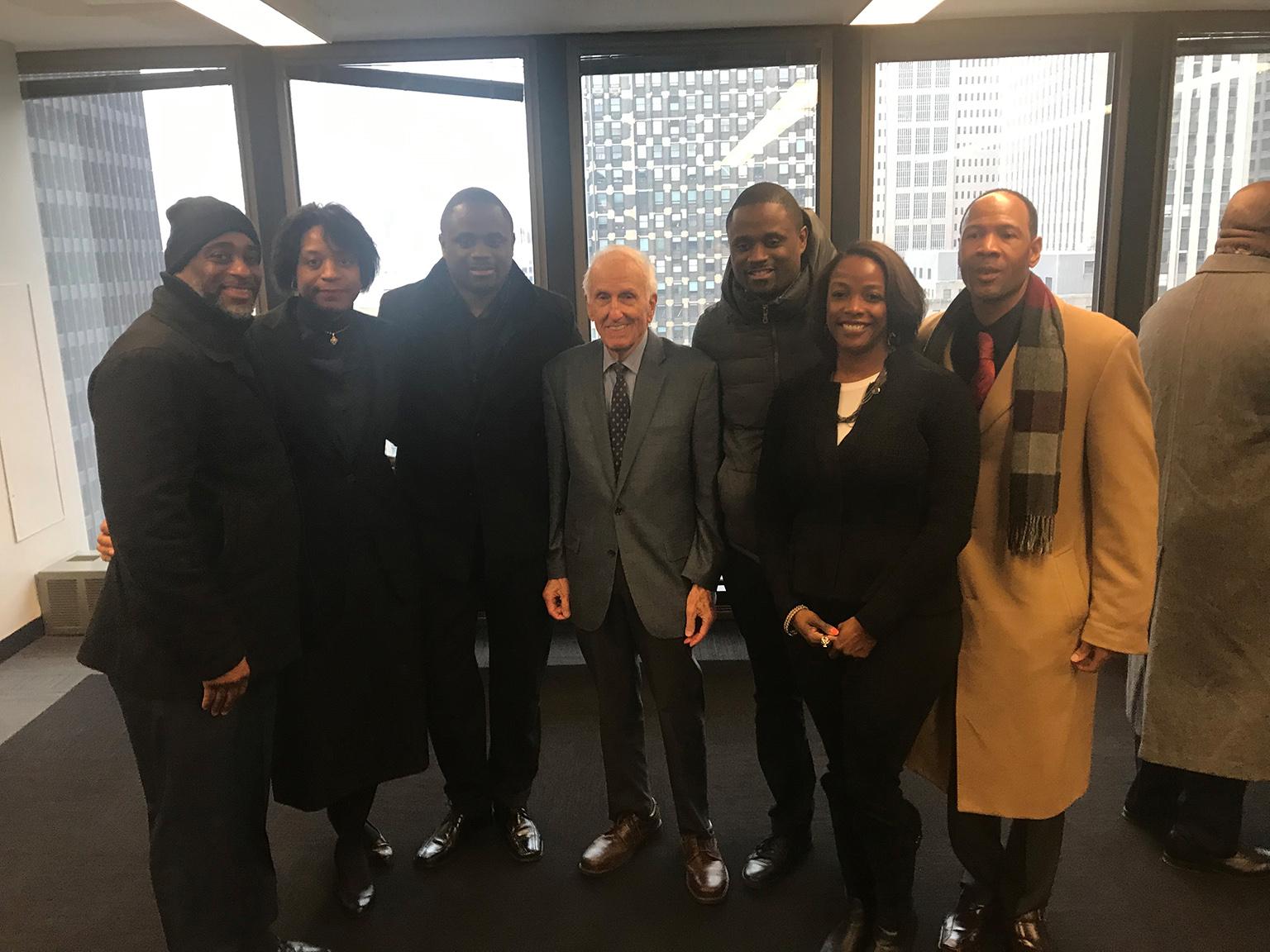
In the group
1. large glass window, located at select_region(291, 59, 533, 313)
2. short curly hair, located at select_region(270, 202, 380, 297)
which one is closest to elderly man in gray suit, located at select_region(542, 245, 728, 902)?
short curly hair, located at select_region(270, 202, 380, 297)

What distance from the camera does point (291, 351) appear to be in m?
2.07

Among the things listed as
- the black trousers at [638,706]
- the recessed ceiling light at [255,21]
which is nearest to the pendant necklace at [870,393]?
the black trousers at [638,706]

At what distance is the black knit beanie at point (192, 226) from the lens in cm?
176

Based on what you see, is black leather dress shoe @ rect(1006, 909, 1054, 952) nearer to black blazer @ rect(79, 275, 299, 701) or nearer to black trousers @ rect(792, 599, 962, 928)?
black trousers @ rect(792, 599, 962, 928)

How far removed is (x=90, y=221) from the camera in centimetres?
432

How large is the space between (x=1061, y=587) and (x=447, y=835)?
1.79m

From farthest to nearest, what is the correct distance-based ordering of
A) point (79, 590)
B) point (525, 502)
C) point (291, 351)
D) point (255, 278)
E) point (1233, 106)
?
point (79, 590)
point (1233, 106)
point (525, 502)
point (291, 351)
point (255, 278)

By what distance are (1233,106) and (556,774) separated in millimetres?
4076

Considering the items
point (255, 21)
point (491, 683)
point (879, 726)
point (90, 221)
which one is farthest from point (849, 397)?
point (90, 221)

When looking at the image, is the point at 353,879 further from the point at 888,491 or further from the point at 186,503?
the point at 888,491

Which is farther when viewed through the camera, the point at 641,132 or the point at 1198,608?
the point at 641,132

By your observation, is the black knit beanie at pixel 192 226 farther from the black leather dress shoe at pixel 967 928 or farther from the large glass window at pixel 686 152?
the large glass window at pixel 686 152

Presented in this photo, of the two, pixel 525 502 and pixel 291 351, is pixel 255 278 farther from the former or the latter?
pixel 525 502

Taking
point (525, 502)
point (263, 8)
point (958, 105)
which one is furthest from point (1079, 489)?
point (263, 8)
